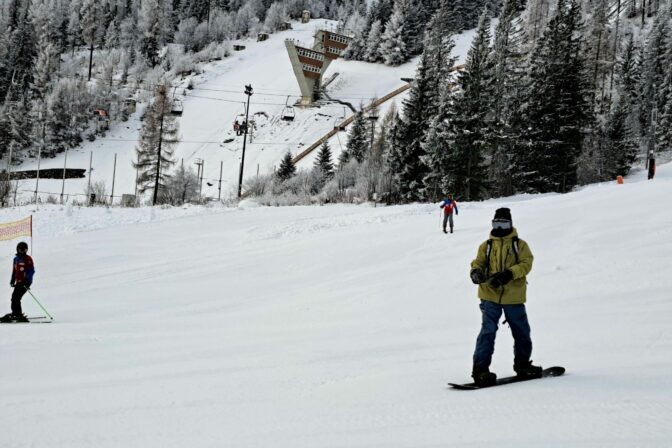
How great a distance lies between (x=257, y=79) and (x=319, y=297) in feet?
277

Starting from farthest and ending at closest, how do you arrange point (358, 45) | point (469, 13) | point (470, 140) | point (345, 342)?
point (469, 13)
point (358, 45)
point (470, 140)
point (345, 342)

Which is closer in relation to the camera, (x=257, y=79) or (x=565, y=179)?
(x=565, y=179)

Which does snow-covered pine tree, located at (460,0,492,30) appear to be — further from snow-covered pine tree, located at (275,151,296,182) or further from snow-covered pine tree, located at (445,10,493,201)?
snow-covered pine tree, located at (445,10,493,201)

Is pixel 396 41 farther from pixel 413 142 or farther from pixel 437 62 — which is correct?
pixel 413 142

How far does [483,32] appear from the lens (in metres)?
45.4

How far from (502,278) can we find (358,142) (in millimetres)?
54222

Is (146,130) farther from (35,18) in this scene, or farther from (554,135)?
(35,18)

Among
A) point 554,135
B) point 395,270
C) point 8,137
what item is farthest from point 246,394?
point 8,137

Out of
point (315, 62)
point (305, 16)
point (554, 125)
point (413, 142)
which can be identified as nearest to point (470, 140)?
point (413, 142)

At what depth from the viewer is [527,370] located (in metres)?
5.29

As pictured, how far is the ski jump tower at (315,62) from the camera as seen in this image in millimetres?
75375

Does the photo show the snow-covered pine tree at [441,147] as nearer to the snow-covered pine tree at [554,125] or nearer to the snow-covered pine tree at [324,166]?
the snow-covered pine tree at [554,125]

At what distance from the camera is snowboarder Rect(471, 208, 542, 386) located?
5066 millimetres

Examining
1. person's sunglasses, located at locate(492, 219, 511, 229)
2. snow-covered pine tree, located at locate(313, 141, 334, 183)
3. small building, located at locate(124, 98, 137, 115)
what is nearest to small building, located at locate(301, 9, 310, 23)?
small building, located at locate(124, 98, 137, 115)
